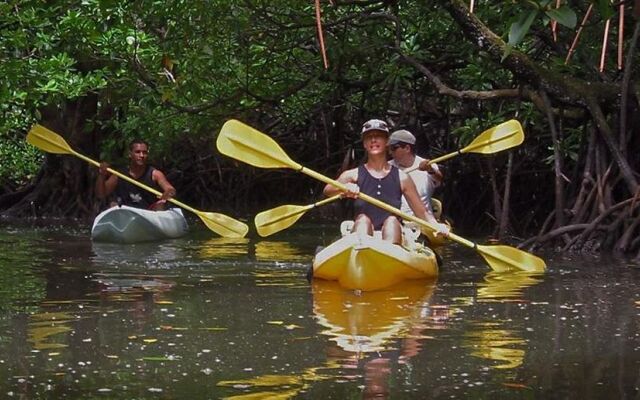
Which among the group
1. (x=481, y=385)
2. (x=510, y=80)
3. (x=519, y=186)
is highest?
(x=510, y=80)

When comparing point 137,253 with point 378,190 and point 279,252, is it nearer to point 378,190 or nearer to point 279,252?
point 279,252

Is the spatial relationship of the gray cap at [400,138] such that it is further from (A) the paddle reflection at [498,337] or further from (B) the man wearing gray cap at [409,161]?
(A) the paddle reflection at [498,337]

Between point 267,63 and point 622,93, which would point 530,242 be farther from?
point 267,63

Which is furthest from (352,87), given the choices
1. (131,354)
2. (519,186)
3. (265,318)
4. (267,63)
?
(131,354)

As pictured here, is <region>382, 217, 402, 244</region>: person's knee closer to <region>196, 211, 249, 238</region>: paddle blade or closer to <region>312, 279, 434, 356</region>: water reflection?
<region>312, 279, 434, 356</region>: water reflection

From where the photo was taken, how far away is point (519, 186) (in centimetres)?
1299

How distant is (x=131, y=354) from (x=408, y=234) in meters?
3.52

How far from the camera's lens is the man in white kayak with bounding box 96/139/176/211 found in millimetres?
12781

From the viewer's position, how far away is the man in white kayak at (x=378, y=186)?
8.51 metres

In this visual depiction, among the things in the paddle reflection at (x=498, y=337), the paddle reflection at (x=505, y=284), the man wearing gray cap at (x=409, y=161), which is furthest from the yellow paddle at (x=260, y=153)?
the man wearing gray cap at (x=409, y=161)

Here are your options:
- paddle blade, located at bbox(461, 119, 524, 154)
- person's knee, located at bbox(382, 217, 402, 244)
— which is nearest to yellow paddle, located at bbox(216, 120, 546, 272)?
person's knee, located at bbox(382, 217, 402, 244)

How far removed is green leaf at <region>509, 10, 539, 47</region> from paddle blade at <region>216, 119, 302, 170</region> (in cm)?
589

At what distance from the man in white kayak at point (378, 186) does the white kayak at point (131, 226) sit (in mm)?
3704

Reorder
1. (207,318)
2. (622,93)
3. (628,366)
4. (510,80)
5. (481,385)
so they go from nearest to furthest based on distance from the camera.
→ (481,385) < (628,366) < (207,318) < (622,93) < (510,80)
